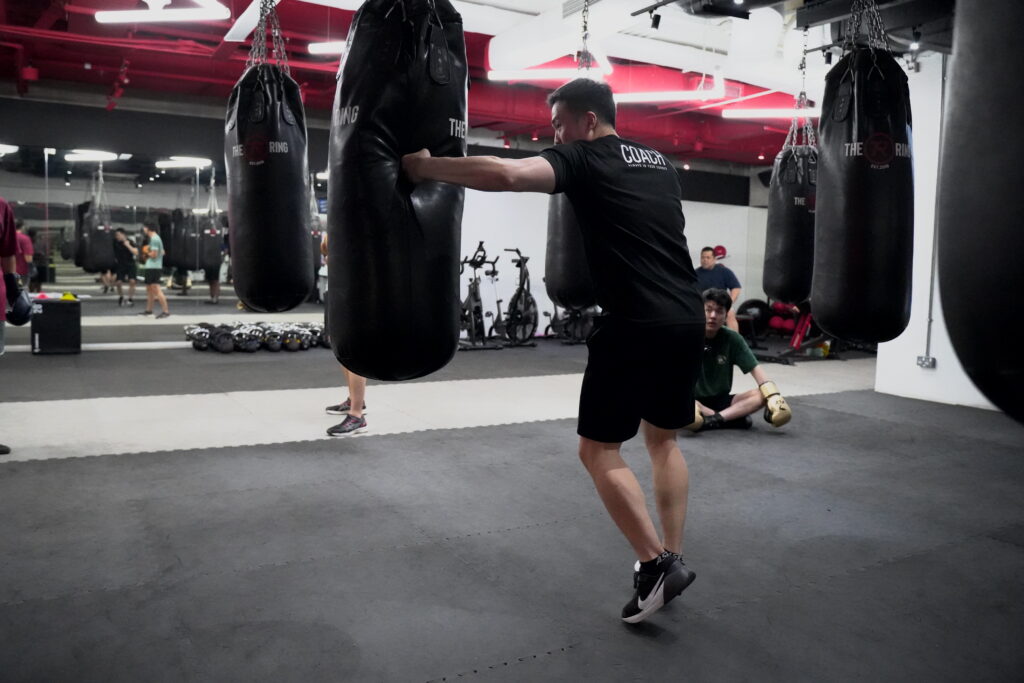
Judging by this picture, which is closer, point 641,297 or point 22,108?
point 641,297

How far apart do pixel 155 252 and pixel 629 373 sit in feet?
29.1

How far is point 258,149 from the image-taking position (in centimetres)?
249

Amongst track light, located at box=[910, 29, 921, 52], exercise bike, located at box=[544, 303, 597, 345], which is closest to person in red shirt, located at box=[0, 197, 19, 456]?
track light, located at box=[910, 29, 921, 52]

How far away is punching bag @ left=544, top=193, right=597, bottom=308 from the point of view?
3084 millimetres

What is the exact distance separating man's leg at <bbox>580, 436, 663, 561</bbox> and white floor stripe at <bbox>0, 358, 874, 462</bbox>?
2683 millimetres

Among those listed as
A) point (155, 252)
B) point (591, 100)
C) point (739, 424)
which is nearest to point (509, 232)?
point (155, 252)

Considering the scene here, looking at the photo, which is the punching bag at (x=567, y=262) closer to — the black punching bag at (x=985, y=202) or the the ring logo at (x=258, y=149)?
the the ring logo at (x=258, y=149)

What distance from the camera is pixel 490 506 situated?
3.35 meters

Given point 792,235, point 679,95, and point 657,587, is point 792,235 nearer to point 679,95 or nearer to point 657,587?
point 657,587

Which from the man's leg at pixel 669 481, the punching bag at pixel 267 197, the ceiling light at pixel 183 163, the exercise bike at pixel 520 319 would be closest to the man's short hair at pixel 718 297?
the man's leg at pixel 669 481

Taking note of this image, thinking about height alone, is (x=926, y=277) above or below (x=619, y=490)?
above

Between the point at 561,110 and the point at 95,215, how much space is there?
8642 mm

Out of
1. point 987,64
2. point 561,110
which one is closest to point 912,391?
point 561,110

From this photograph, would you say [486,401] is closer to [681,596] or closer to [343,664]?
[681,596]
